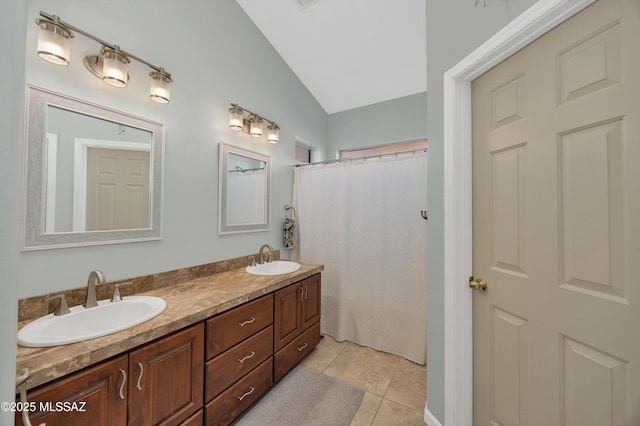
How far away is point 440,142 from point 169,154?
1.74 meters

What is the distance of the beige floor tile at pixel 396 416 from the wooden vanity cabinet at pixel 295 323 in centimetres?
71

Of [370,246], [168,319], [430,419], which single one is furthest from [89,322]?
[370,246]

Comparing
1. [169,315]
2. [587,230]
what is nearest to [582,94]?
[587,230]

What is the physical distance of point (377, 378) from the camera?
6.27ft

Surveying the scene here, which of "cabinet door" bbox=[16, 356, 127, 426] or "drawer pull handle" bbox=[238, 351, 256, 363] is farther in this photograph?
"drawer pull handle" bbox=[238, 351, 256, 363]

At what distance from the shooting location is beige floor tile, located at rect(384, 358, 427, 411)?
66.0 inches

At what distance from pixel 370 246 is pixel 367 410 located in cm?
127

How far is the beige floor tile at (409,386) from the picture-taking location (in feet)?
5.50

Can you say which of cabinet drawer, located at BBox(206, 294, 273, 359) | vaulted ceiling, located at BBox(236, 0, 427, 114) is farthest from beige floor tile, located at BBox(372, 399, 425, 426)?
vaulted ceiling, located at BBox(236, 0, 427, 114)

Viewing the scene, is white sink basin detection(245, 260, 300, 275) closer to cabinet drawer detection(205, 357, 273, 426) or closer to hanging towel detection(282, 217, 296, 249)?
hanging towel detection(282, 217, 296, 249)

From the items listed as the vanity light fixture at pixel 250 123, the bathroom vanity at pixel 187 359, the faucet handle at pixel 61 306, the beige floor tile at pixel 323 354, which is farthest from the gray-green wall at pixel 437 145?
the faucet handle at pixel 61 306

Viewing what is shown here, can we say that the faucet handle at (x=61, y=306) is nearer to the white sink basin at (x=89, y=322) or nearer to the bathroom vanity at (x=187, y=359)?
the white sink basin at (x=89, y=322)

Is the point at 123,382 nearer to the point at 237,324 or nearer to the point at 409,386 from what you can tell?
the point at 237,324

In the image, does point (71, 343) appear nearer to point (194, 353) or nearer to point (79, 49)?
point (194, 353)
